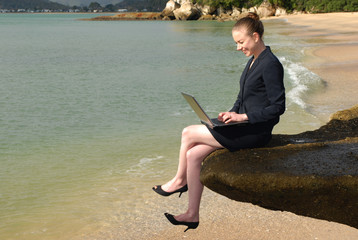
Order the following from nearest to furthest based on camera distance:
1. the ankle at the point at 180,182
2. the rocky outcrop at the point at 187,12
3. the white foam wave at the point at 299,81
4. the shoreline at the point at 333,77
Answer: the ankle at the point at 180,182 → the shoreline at the point at 333,77 → the white foam wave at the point at 299,81 → the rocky outcrop at the point at 187,12

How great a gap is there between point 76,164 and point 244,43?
5402 mm

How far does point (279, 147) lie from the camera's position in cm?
413

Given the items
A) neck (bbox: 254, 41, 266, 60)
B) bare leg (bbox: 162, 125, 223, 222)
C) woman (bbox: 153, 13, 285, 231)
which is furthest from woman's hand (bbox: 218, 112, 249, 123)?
neck (bbox: 254, 41, 266, 60)

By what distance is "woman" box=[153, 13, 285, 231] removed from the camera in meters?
3.90

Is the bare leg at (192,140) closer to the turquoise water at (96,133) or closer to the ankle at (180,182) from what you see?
the ankle at (180,182)

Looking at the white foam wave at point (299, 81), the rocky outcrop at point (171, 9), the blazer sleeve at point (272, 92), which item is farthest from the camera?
the rocky outcrop at point (171, 9)

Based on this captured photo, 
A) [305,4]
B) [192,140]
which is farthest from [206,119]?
[305,4]

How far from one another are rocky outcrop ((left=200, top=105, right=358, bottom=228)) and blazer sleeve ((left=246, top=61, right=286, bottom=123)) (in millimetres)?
335

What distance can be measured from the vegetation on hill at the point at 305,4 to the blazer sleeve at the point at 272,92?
3412 inches

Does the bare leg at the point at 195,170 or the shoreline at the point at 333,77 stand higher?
the bare leg at the point at 195,170

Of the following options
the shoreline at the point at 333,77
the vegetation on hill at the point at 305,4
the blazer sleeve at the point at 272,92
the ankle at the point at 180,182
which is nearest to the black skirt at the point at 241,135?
the blazer sleeve at the point at 272,92

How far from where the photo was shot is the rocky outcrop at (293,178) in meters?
3.47

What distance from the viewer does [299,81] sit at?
15711 mm

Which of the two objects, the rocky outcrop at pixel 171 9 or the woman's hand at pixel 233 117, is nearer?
the woman's hand at pixel 233 117
